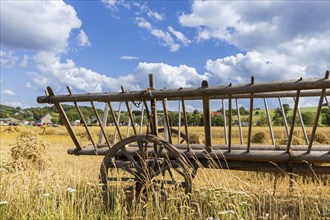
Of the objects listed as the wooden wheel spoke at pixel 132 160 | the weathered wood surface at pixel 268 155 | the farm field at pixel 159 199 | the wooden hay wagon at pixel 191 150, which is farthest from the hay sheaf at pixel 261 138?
the wooden wheel spoke at pixel 132 160

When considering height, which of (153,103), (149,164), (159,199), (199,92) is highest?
(199,92)

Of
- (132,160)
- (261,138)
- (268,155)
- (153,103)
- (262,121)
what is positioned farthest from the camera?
(262,121)

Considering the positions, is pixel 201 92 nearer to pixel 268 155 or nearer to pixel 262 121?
pixel 268 155

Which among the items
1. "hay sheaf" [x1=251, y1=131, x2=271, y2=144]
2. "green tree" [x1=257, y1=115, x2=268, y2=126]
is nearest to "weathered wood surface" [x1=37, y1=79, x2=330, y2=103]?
"hay sheaf" [x1=251, y1=131, x2=271, y2=144]

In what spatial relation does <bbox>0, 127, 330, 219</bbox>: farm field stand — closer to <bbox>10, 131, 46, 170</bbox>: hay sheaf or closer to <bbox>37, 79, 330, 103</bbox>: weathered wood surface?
<bbox>10, 131, 46, 170</bbox>: hay sheaf

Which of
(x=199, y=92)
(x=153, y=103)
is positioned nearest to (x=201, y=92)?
(x=199, y=92)

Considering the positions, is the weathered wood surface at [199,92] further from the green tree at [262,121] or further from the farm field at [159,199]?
the green tree at [262,121]

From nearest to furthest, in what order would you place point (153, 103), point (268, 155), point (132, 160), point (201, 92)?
point (201, 92) → point (268, 155) → point (153, 103) → point (132, 160)

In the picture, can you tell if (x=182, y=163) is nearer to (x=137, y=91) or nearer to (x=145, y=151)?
(x=145, y=151)

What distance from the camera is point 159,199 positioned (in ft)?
12.6

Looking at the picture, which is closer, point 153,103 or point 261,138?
point 153,103

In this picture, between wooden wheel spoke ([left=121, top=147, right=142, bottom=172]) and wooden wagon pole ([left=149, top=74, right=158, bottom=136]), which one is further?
wooden wheel spoke ([left=121, top=147, right=142, bottom=172])

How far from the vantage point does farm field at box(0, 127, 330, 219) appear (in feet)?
9.46

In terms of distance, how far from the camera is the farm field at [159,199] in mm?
2884
